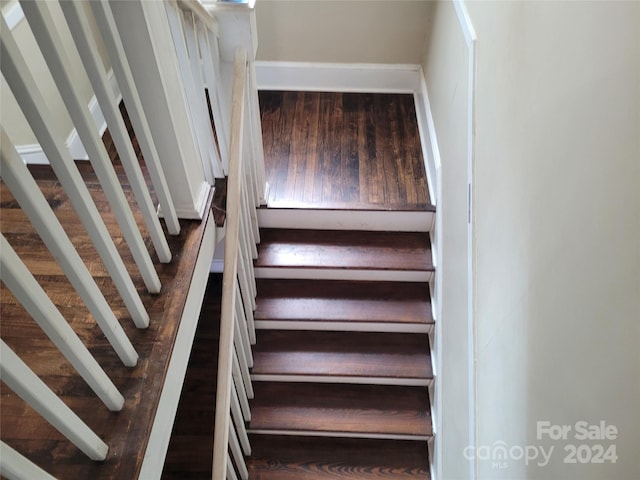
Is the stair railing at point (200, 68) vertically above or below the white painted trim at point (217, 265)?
above

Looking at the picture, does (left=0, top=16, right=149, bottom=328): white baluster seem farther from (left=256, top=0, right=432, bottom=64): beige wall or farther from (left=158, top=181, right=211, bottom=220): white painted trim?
(left=256, top=0, right=432, bottom=64): beige wall

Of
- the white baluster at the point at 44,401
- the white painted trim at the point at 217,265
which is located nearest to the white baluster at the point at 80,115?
the white baluster at the point at 44,401

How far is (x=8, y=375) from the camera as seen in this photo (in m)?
0.81

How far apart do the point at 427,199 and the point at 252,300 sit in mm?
1034

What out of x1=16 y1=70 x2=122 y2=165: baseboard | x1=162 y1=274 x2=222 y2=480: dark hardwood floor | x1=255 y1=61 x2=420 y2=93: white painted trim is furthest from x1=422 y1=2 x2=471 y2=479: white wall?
x1=16 y1=70 x2=122 y2=165: baseboard

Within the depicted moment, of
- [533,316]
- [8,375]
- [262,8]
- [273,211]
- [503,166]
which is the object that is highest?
[262,8]

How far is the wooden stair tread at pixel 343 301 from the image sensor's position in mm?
2510

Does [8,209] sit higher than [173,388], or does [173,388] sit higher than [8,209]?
[8,209]

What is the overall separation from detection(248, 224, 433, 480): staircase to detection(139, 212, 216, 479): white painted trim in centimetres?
82

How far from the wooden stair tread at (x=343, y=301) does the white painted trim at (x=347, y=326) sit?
3 centimetres

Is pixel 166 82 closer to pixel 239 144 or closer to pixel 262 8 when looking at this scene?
pixel 239 144

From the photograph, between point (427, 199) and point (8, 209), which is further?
point (427, 199)

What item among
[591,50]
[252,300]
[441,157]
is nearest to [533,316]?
[591,50]

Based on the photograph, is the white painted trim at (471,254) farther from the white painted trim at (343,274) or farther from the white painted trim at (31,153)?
the white painted trim at (31,153)
